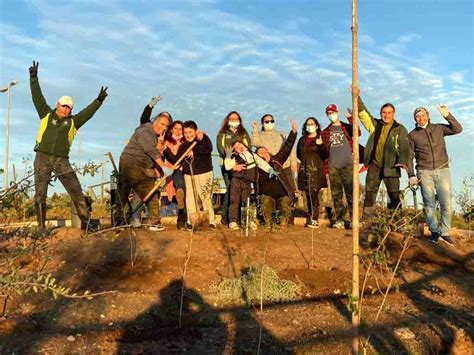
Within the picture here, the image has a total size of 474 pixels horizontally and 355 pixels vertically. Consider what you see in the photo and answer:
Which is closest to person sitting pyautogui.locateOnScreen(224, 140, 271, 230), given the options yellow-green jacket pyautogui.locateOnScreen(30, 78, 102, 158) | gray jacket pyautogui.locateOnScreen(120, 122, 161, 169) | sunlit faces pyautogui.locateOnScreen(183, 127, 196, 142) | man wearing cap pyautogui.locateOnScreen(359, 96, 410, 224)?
sunlit faces pyautogui.locateOnScreen(183, 127, 196, 142)

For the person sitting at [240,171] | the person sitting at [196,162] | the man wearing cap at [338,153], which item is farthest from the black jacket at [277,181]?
the person sitting at [196,162]

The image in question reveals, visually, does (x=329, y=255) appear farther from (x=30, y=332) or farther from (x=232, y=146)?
(x=30, y=332)

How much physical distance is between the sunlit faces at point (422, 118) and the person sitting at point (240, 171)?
2148mm

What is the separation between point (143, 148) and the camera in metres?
6.73

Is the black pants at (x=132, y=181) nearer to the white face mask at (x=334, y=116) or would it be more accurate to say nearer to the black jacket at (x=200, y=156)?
the black jacket at (x=200, y=156)

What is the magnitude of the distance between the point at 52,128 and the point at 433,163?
5015 mm

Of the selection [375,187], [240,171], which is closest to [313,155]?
[375,187]

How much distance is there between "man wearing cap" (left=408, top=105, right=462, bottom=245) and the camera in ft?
21.9

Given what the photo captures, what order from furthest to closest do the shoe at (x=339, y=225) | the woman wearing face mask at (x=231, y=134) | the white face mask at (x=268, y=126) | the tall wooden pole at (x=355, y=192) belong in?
the white face mask at (x=268, y=126)
the shoe at (x=339, y=225)
the woman wearing face mask at (x=231, y=134)
the tall wooden pole at (x=355, y=192)

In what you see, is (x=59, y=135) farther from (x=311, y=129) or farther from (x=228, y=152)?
(x=311, y=129)

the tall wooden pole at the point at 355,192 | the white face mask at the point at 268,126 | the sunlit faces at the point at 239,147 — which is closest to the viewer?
the tall wooden pole at the point at 355,192

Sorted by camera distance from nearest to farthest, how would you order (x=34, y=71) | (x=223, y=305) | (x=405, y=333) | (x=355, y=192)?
1. (x=355, y=192)
2. (x=405, y=333)
3. (x=223, y=305)
4. (x=34, y=71)

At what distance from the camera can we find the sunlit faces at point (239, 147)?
720 centimetres

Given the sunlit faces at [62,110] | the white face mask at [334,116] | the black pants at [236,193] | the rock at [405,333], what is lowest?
the rock at [405,333]
